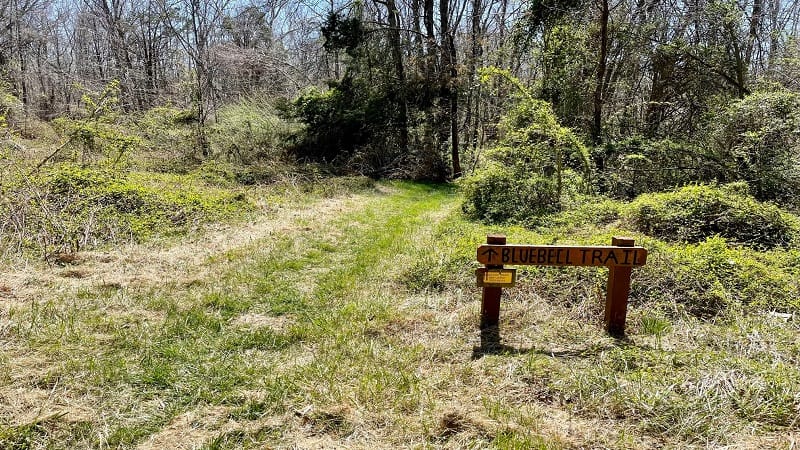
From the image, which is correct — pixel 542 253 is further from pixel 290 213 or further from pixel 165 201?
pixel 165 201

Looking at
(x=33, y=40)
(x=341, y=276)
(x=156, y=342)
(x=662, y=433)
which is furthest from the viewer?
(x=33, y=40)

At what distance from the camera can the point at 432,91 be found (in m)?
16.1

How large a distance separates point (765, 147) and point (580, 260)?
7.12 metres

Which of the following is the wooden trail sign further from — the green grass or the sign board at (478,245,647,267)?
the green grass

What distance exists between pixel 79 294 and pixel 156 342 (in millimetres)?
1431

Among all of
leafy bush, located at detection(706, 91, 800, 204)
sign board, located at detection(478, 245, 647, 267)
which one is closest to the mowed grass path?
sign board, located at detection(478, 245, 647, 267)

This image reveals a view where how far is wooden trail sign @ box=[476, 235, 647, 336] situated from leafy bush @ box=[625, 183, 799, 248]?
276 cm

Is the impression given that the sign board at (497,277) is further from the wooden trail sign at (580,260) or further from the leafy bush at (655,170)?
the leafy bush at (655,170)

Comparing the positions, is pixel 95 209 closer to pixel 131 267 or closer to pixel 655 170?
pixel 131 267

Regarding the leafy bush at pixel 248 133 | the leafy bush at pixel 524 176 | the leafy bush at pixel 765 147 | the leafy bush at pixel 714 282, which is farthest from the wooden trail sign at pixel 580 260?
the leafy bush at pixel 248 133

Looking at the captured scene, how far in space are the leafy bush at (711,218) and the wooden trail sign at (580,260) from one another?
2.76 metres

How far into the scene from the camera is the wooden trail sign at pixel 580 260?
3.65 meters

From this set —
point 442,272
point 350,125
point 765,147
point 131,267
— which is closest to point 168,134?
point 350,125

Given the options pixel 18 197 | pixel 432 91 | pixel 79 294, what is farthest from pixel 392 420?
pixel 432 91
